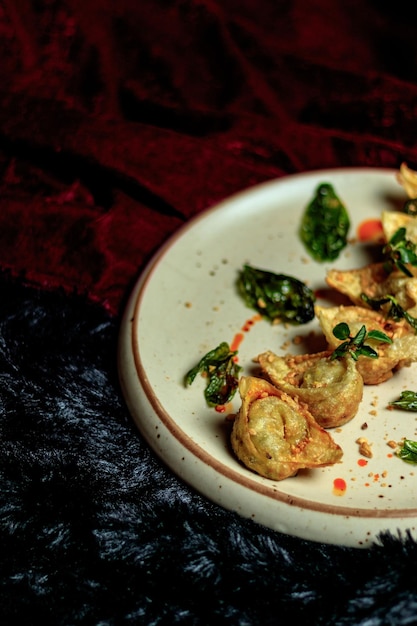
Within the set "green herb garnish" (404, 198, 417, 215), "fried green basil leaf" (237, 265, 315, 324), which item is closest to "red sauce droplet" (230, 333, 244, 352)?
"fried green basil leaf" (237, 265, 315, 324)

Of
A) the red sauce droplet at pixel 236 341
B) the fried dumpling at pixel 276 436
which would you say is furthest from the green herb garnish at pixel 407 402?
the red sauce droplet at pixel 236 341

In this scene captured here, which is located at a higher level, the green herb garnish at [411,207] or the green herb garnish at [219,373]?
the green herb garnish at [411,207]

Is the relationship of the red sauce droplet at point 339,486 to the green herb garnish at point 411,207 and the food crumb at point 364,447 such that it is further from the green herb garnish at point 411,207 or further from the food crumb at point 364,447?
the green herb garnish at point 411,207

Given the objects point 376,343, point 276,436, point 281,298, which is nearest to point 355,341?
point 376,343

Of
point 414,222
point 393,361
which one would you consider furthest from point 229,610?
point 414,222

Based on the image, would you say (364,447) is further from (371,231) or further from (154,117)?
(154,117)

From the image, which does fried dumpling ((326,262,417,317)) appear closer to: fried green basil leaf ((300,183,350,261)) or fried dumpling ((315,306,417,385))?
fried dumpling ((315,306,417,385))
